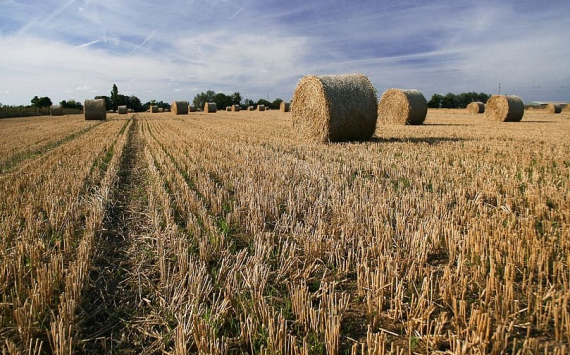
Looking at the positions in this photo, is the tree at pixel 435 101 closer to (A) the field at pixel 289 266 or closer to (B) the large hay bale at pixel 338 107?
(B) the large hay bale at pixel 338 107

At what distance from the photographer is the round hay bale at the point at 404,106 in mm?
17953

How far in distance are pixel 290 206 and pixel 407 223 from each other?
1.33 meters

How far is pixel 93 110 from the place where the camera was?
2981 cm

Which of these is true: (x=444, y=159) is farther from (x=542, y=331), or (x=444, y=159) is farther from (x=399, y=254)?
(x=542, y=331)

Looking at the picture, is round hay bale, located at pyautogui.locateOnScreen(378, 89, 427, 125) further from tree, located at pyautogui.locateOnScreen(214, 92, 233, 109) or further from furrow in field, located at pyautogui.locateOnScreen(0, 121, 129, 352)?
tree, located at pyautogui.locateOnScreen(214, 92, 233, 109)

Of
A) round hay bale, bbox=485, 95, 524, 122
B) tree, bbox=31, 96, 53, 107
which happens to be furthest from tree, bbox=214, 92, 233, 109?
round hay bale, bbox=485, 95, 524, 122

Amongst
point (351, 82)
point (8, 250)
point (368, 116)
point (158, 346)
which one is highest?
point (351, 82)

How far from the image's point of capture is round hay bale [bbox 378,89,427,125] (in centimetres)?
1795

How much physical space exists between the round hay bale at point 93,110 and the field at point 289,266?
2759 centimetres

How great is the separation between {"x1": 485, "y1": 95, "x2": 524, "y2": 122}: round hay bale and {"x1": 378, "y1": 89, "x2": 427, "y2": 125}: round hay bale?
6.30 m

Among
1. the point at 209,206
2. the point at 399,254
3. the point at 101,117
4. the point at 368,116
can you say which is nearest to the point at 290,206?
the point at 209,206

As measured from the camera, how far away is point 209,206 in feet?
14.5

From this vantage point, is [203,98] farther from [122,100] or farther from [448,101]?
[448,101]

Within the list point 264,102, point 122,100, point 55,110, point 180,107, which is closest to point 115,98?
point 122,100
